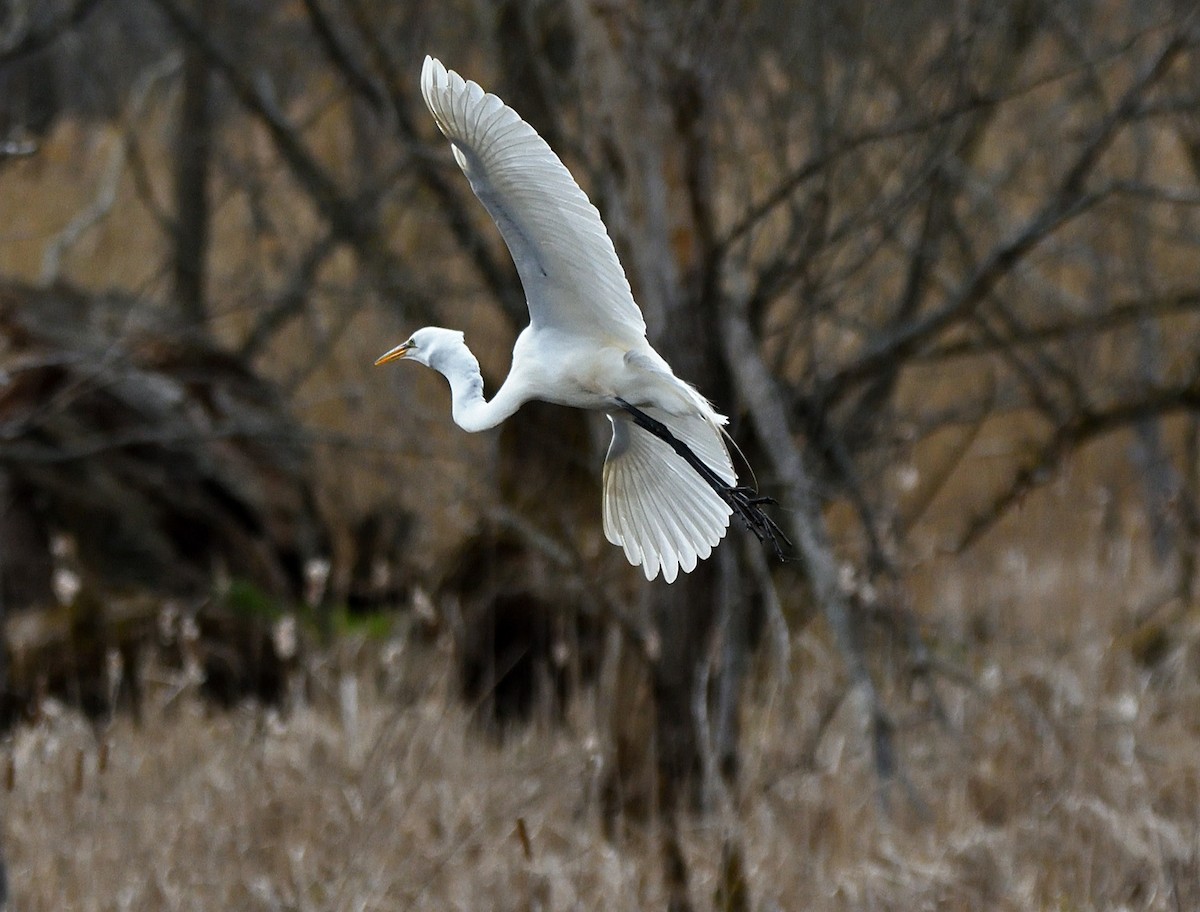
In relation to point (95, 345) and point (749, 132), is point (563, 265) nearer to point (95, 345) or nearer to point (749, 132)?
point (95, 345)

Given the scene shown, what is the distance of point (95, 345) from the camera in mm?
6410

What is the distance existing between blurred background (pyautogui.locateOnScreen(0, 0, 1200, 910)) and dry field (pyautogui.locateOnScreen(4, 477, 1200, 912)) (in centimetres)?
2

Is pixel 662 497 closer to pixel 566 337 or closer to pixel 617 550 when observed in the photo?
pixel 566 337

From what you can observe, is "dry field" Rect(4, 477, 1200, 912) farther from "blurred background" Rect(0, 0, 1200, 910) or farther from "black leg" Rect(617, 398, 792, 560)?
"black leg" Rect(617, 398, 792, 560)

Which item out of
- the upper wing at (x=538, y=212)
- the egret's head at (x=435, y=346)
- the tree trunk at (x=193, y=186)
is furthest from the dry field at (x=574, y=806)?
the tree trunk at (x=193, y=186)

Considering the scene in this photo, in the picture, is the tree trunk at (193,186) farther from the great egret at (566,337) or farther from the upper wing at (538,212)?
the upper wing at (538,212)

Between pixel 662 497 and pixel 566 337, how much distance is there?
18.1 inches

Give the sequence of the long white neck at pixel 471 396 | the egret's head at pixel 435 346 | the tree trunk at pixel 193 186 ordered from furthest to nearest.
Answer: the tree trunk at pixel 193 186
the egret's head at pixel 435 346
the long white neck at pixel 471 396

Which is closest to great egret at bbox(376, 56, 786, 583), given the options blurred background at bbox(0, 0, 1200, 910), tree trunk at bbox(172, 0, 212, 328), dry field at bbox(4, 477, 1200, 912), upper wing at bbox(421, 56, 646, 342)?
upper wing at bbox(421, 56, 646, 342)

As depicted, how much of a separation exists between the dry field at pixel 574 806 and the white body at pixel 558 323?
2.14 ft

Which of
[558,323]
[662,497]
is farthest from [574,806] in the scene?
[558,323]

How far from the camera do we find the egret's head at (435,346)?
2.55 metres

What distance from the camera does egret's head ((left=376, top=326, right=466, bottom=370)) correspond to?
8.38 ft

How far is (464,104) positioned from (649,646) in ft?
5.70
